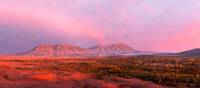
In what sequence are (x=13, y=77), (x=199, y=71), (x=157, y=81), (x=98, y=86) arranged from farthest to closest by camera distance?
1. (x=199, y=71)
2. (x=13, y=77)
3. (x=157, y=81)
4. (x=98, y=86)

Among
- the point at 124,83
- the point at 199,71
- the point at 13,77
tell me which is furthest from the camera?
the point at 199,71

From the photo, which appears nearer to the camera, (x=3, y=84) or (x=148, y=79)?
(x=3, y=84)

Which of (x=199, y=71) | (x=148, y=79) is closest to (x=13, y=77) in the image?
(x=148, y=79)

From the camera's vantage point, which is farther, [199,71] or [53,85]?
[199,71]

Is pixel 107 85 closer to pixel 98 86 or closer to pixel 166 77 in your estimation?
pixel 98 86

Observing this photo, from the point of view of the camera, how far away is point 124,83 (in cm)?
3141

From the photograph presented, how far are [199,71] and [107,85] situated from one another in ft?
57.6

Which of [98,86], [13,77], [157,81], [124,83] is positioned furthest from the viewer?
[13,77]

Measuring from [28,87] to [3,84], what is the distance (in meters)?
2.79

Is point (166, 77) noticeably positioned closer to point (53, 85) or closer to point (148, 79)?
point (148, 79)

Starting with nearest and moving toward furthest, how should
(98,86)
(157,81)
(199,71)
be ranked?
(98,86) < (157,81) < (199,71)

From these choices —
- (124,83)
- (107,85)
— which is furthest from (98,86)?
(124,83)

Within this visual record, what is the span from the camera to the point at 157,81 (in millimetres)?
33750

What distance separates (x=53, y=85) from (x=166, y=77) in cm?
1242
